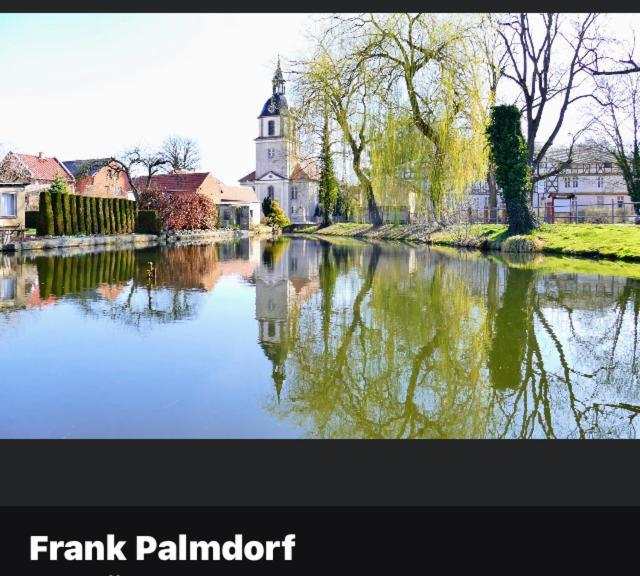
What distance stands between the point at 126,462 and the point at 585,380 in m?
4.01

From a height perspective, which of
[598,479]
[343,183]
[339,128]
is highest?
[339,128]

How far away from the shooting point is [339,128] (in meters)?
36.4

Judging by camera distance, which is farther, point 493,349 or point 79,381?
point 493,349

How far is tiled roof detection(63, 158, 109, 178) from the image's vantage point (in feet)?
157

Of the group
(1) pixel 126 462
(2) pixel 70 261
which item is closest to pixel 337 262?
(2) pixel 70 261

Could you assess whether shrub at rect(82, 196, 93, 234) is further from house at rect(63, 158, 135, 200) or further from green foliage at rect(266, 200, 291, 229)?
green foliage at rect(266, 200, 291, 229)

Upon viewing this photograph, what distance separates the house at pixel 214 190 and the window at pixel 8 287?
3884 cm

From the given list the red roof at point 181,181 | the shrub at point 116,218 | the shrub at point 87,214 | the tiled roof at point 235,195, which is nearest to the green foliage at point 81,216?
the shrub at point 87,214

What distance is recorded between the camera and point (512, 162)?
25.0 meters

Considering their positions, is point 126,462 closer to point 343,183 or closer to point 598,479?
point 598,479

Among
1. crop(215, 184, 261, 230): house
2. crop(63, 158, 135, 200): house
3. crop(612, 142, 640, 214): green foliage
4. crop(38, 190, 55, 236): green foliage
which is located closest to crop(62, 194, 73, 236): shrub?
crop(38, 190, 55, 236): green foliage

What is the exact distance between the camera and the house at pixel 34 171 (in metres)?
52.0

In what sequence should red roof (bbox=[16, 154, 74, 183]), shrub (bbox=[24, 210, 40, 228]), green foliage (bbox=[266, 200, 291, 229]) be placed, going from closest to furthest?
shrub (bbox=[24, 210, 40, 228]) → red roof (bbox=[16, 154, 74, 183]) → green foliage (bbox=[266, 200, 291, 229])

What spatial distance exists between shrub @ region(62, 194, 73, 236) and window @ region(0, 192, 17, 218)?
2194 mm
